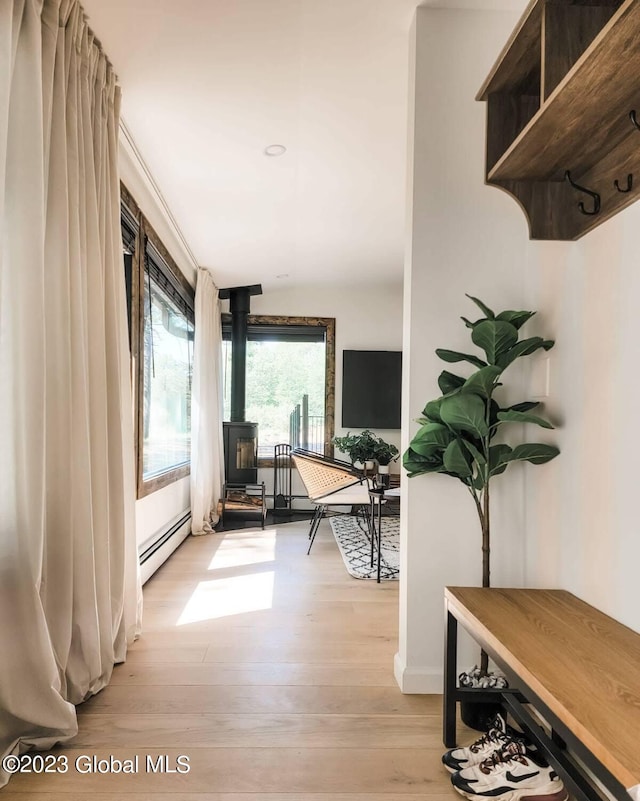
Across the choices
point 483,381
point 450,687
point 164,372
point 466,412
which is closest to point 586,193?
point 483,381

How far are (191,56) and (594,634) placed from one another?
263 centimetres

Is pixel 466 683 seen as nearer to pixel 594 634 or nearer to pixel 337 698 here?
pixel 337 698

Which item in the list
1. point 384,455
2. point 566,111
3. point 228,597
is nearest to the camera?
point 566,111

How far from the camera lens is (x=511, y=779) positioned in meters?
1.56

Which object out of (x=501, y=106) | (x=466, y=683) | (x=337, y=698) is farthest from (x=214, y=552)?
(x=501, y=106)

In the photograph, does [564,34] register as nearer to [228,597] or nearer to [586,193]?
[586,193]

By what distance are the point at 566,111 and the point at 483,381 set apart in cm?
82

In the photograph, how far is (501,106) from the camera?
1.79 m

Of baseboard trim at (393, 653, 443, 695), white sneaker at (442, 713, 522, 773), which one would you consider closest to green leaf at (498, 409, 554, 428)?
white sneaker at (442, 713, 522, 773)

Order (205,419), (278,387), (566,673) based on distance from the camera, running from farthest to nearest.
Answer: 1. (278,387)
2. (205,419)
3. (566,673)

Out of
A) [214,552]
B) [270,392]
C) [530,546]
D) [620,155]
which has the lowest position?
[214,552]

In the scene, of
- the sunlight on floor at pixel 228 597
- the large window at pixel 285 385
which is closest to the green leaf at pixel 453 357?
the sunlight on floor at pixel 228 597

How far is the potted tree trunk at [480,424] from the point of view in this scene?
191 centimetres

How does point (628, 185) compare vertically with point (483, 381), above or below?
above
